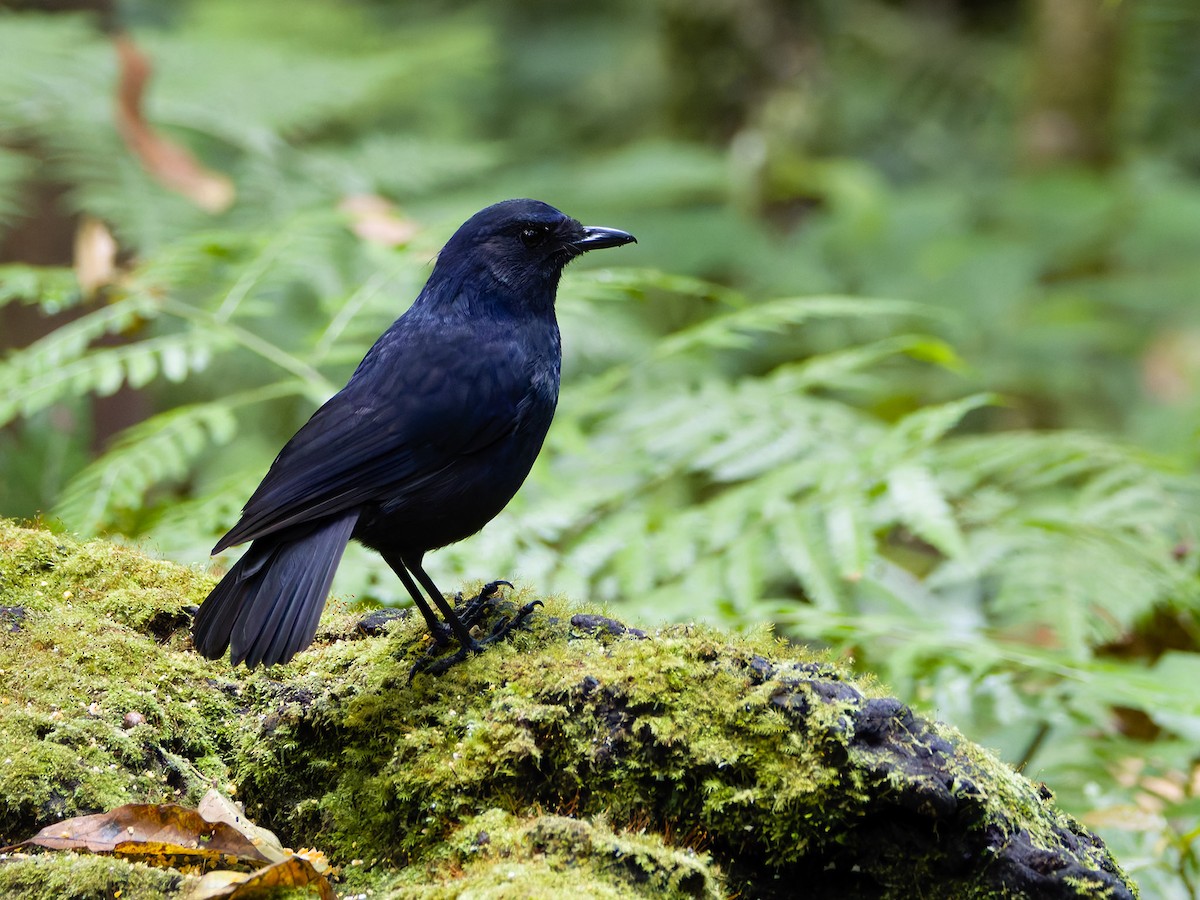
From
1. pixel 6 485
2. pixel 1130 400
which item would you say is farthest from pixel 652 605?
pixel 1130 400

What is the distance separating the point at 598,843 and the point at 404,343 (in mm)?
1566

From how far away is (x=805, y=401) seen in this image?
4773 mm

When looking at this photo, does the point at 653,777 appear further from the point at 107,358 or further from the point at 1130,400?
the point at 1130,400

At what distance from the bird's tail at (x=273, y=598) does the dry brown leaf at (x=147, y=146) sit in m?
3.25

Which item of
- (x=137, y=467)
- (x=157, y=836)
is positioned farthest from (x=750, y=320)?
(x=157, y=836)

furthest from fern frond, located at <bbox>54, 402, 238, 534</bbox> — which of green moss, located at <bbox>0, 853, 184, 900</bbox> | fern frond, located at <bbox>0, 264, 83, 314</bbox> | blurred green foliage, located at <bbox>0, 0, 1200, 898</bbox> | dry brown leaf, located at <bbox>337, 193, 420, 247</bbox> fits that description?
green moss, located at <bbox>0, 853, 184, 900</bbox>

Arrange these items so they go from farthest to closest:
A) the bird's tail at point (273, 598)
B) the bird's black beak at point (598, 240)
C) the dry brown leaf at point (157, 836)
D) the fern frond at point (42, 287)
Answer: the fern frond at point (42, 287) → the bird's black beak at point (598, 240) → the bird's tail at point (273, 598) → the dry brown leaf at point (157, 836)

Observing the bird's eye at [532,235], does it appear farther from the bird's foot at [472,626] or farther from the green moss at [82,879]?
the green moss at [82,879]

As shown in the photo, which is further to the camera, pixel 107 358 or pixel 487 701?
pixel 107 358

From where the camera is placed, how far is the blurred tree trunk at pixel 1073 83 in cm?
820

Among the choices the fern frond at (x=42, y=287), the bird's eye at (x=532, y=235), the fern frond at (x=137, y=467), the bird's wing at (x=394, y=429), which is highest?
the bird's eye at (x=532, y=235)

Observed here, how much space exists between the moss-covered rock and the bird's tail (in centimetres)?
17

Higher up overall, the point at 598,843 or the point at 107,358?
the point at 107,358

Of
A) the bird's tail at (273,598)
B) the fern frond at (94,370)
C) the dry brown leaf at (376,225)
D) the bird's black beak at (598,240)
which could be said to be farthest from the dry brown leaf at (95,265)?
the bird's tail at (273,598)
